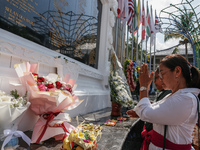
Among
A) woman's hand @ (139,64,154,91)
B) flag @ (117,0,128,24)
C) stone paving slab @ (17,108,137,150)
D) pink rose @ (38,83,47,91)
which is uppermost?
flag @ (117,0,128,24)

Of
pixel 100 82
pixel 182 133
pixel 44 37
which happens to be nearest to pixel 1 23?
pixel 44 37

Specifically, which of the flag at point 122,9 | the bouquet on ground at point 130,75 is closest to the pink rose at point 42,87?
the bouquet on ground at point 130,75

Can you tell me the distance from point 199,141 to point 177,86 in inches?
22.6

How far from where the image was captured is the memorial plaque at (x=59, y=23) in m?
2.04

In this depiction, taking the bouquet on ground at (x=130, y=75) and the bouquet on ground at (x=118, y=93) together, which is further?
the bouquet on ground at (x=130, y=75)

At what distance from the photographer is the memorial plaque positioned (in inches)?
80.5

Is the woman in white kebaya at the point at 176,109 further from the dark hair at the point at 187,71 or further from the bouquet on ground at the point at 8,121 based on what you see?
the bouquet on ground at the point at 8,121

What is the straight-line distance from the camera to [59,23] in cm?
305

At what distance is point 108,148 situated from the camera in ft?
5.14

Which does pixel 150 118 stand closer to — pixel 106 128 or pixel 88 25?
pixel 106 128

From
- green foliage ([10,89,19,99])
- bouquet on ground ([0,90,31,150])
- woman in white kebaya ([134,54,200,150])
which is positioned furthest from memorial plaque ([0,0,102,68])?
woman in white kebaya ([134,54,200,150])

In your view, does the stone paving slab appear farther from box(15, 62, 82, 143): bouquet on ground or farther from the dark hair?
the dark hair

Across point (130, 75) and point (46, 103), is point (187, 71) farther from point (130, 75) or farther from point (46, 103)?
point (130, 75)

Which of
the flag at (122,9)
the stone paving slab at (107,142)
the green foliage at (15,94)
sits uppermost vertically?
the flag at (122,9)
